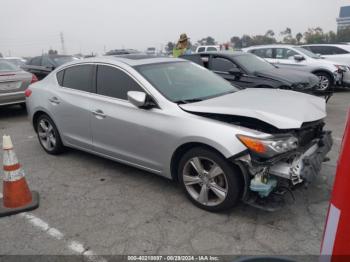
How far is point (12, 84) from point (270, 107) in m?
6.78

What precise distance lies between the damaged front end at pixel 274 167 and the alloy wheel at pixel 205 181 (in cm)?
26

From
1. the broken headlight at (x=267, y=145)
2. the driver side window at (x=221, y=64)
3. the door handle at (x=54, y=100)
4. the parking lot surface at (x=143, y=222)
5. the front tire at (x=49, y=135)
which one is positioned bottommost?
the parking lot surface at (x=143, y=222)

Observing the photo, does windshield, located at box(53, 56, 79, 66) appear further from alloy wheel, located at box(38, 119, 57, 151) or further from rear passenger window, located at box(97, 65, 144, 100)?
rear passenger window, located at box(97, 65, 144, 100)

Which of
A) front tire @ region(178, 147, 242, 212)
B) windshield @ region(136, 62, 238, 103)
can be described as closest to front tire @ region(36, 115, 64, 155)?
windshield @ region(136, 62, 238, 103)

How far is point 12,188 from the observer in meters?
3.47

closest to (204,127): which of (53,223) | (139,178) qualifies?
(139,178)

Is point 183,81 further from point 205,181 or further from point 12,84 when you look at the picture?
point 12,84

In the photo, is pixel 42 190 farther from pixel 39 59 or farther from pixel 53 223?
pixel 39 59

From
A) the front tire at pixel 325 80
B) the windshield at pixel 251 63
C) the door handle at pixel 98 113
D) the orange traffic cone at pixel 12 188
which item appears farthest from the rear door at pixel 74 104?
the front tire at pixel 325 80

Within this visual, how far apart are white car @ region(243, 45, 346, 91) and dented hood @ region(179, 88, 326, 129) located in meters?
6.48

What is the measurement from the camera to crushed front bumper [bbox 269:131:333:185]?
2.97m

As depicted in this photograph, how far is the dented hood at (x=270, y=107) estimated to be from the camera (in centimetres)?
306

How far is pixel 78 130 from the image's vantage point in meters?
4.50

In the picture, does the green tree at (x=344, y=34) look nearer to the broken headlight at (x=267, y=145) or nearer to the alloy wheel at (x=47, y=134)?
the alloy wheel at (x=47, y=134)
